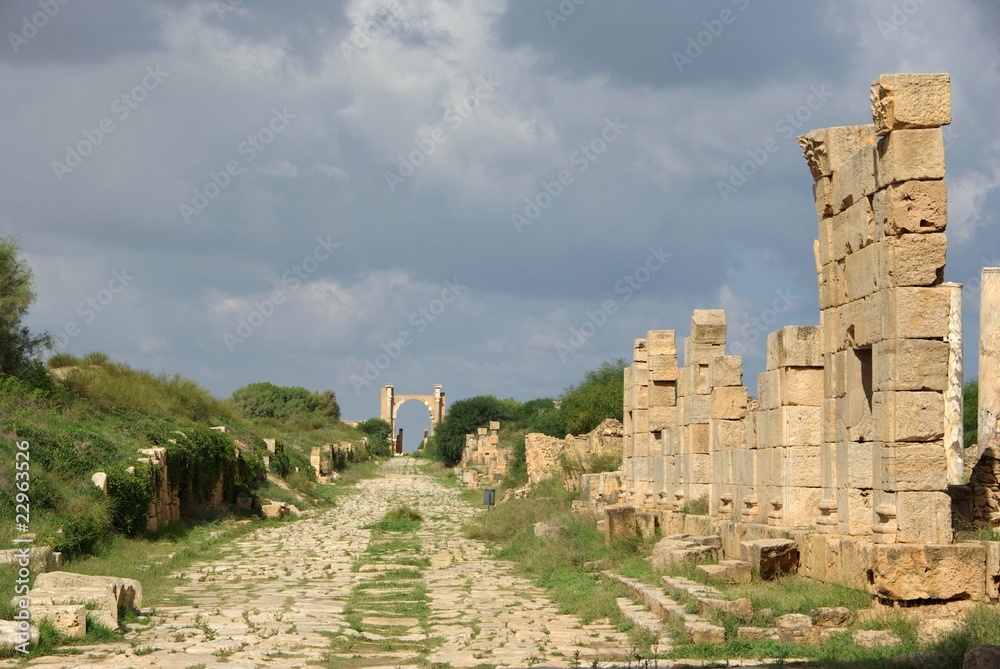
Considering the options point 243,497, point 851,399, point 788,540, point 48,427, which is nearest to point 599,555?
point 788,540

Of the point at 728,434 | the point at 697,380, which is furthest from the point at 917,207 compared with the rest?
the point at 697,380

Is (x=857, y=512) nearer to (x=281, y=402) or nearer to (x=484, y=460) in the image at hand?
(x=484, y=460)

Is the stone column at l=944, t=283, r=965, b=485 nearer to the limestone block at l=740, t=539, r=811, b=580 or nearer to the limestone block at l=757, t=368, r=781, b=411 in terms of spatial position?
the limestone block at l=757, t=368, r=781, b=411

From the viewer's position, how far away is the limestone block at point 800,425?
13203mm

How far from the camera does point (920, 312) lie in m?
9.98

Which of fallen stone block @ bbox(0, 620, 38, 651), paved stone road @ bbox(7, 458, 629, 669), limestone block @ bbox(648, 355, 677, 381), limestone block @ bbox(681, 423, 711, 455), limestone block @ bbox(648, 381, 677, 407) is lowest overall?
paved stone road @ bbox(7, 458, 629, 669)

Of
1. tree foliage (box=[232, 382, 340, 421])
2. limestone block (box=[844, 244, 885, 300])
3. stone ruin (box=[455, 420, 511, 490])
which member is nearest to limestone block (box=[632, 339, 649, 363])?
limestone block (box=[844, 244, 885, 300])

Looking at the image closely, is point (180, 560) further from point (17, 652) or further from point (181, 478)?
point (17, 652)

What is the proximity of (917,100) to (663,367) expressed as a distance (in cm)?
1179

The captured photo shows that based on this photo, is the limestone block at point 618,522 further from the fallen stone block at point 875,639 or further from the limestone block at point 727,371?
the fallen stone block at point 875,639

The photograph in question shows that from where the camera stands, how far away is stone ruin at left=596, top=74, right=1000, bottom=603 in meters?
9.83

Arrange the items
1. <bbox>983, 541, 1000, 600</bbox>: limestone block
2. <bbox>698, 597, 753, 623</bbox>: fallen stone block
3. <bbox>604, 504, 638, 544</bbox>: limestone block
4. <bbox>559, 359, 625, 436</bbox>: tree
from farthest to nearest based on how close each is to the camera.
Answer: <bbox>559, 359, 625, 436</bbox>: tree
<bbox>604, 504, 638, 544</bbox>: limestone block
<bbox>698, 597, 753, 623</bbox>: fallen stone block
<bbox>983, 541, 1000, 600</bbox>: limestone block

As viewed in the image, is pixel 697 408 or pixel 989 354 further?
pixel 697 408

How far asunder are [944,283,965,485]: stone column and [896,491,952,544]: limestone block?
7.52 m
